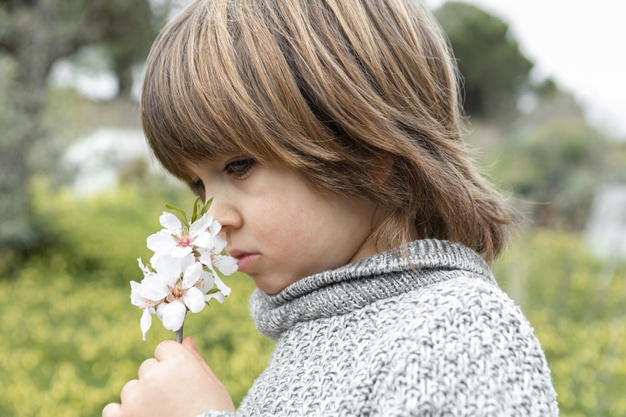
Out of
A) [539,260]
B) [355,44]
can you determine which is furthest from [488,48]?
[355,44]

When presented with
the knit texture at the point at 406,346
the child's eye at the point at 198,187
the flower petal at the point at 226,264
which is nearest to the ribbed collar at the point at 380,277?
the knit texture at the point at 406,346

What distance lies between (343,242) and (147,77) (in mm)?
515

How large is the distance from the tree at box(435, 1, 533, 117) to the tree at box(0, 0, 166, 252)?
11.4 metres

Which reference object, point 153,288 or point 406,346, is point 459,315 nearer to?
point 406,346

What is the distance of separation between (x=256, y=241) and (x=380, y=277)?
232 millimetres

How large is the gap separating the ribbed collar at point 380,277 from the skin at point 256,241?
0.05 meters

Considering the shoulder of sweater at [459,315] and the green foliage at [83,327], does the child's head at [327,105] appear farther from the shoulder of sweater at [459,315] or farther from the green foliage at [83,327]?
the green foliage at [83,327]

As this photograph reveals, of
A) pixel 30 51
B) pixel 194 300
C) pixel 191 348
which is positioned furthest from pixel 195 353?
pixel 30 51

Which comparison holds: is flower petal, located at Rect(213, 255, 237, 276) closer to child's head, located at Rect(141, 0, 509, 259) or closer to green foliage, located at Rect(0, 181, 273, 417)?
child's head, located at Rect(141, 0, 509, 259)

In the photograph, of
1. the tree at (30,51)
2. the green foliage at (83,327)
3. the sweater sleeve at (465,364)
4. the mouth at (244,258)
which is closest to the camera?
the sweater sleeve at (465,364)

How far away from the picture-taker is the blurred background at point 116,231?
419 cm

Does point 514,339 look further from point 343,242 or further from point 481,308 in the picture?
point 343,242

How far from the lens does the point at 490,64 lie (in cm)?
1770

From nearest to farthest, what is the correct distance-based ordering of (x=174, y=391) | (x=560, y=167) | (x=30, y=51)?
(x=174, y=391) → (x=30, y=51) → (x=560, y=167)
